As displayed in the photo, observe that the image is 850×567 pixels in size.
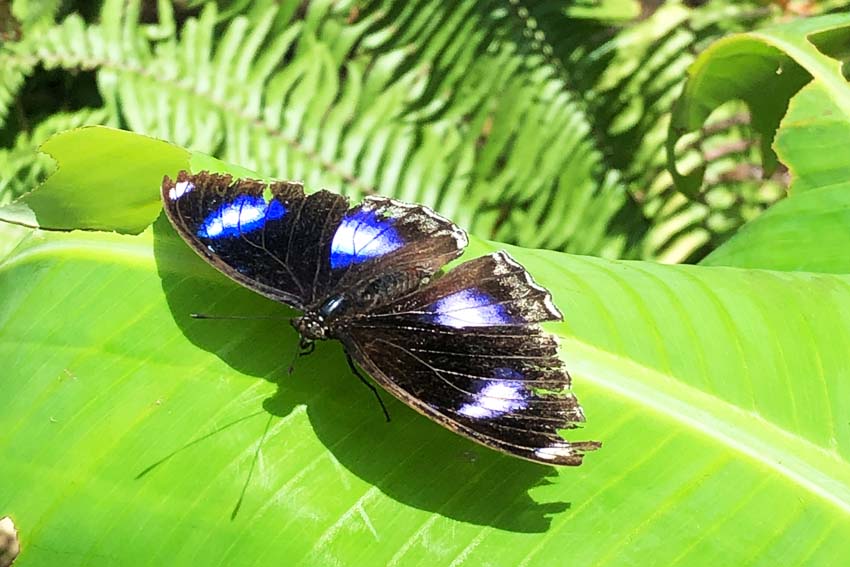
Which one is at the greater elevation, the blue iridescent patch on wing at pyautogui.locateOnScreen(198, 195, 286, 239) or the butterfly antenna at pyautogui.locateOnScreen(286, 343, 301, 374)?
the blue iridescent patch on wing at pyautogui.locateOnScreen(198, 195, 286, 239)

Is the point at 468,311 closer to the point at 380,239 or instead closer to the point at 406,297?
the point at 406,297

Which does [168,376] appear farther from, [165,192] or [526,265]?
[526,265]

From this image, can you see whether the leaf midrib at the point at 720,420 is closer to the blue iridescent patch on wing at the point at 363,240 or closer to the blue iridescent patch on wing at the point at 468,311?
the blue iridescent patch on wing at the point at 468,311

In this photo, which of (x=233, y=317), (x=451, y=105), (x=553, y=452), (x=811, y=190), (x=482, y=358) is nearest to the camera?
(x=553, y=452)

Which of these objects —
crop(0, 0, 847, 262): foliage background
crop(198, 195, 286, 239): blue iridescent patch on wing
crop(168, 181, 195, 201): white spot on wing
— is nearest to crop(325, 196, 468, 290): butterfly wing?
crop(198, 195, 286, 239): blue iridescent patch on wing

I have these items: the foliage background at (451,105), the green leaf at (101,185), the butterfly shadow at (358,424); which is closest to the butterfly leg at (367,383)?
the butterfly shadow at (358,424)

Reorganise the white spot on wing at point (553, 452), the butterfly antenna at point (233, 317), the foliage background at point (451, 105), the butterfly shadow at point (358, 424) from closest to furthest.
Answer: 1. the white spot on wing at point (553, 452)
2. the butterfly shadow at point (358, 424)
3. the butterfly antenna at point (233, 317)
4. the foliage background at point (451, 105)

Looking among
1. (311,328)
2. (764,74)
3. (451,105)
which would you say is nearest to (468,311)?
(311,328)

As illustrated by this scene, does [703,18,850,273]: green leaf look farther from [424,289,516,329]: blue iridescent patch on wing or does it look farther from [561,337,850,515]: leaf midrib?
[424,289,516,329]: blue iridescent patch on wing
